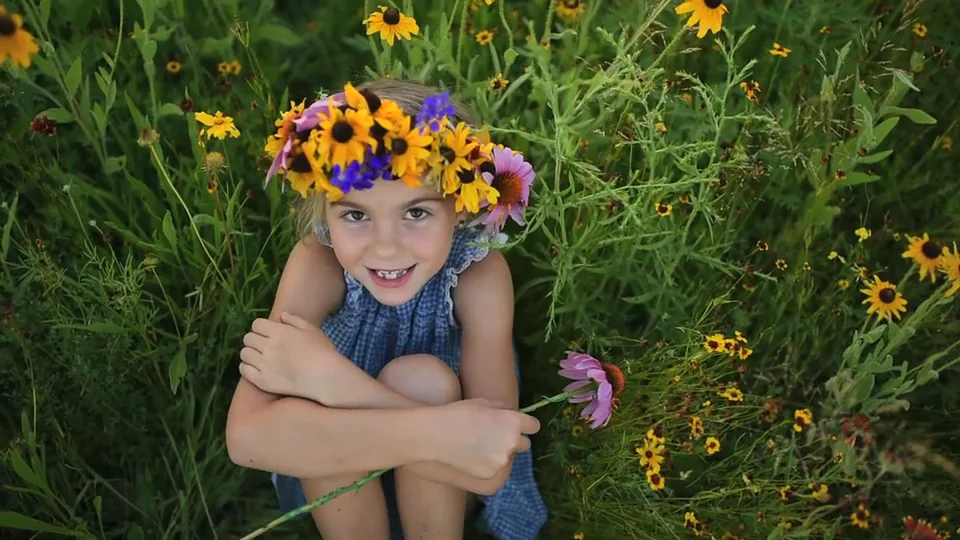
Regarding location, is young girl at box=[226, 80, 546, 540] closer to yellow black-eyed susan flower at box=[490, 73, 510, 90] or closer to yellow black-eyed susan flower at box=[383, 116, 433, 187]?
yellow black-eyed susan flower at box=[383, 116, 433, 187]

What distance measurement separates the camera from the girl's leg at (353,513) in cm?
109

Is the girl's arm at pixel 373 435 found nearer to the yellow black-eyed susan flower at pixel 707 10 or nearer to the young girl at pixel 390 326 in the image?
the young girl at pixel 390 326

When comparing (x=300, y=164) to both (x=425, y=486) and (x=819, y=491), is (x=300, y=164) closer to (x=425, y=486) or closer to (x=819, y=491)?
(x=425, y=486)

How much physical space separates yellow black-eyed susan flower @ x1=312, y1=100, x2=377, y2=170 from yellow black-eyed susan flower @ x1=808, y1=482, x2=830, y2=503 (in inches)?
30.8

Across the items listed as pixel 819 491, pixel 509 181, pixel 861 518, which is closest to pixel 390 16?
pixel 509 181

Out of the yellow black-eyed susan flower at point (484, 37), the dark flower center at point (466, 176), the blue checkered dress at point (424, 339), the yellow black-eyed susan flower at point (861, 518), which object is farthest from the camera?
the yellow black-eyed susan flower at point (484, 37)

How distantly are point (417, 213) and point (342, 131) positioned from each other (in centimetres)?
19

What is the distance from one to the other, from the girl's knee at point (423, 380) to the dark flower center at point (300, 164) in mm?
314

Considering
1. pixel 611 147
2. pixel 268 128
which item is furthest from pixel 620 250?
pixel 268 128

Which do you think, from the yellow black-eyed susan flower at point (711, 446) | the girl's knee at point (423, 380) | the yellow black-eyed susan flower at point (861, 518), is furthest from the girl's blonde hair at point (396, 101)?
the yellow black-eyed susan flower at point (861, 518)

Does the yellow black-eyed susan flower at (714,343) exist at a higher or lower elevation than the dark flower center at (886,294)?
lower

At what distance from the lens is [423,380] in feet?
3.45

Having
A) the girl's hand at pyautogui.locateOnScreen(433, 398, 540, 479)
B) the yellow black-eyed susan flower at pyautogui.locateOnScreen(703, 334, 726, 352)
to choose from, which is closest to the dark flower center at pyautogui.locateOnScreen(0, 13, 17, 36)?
the girl's hand at pyautogui.locateOnScreen(433, 398, 540, 479)

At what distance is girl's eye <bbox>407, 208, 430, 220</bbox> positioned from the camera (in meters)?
0.99
